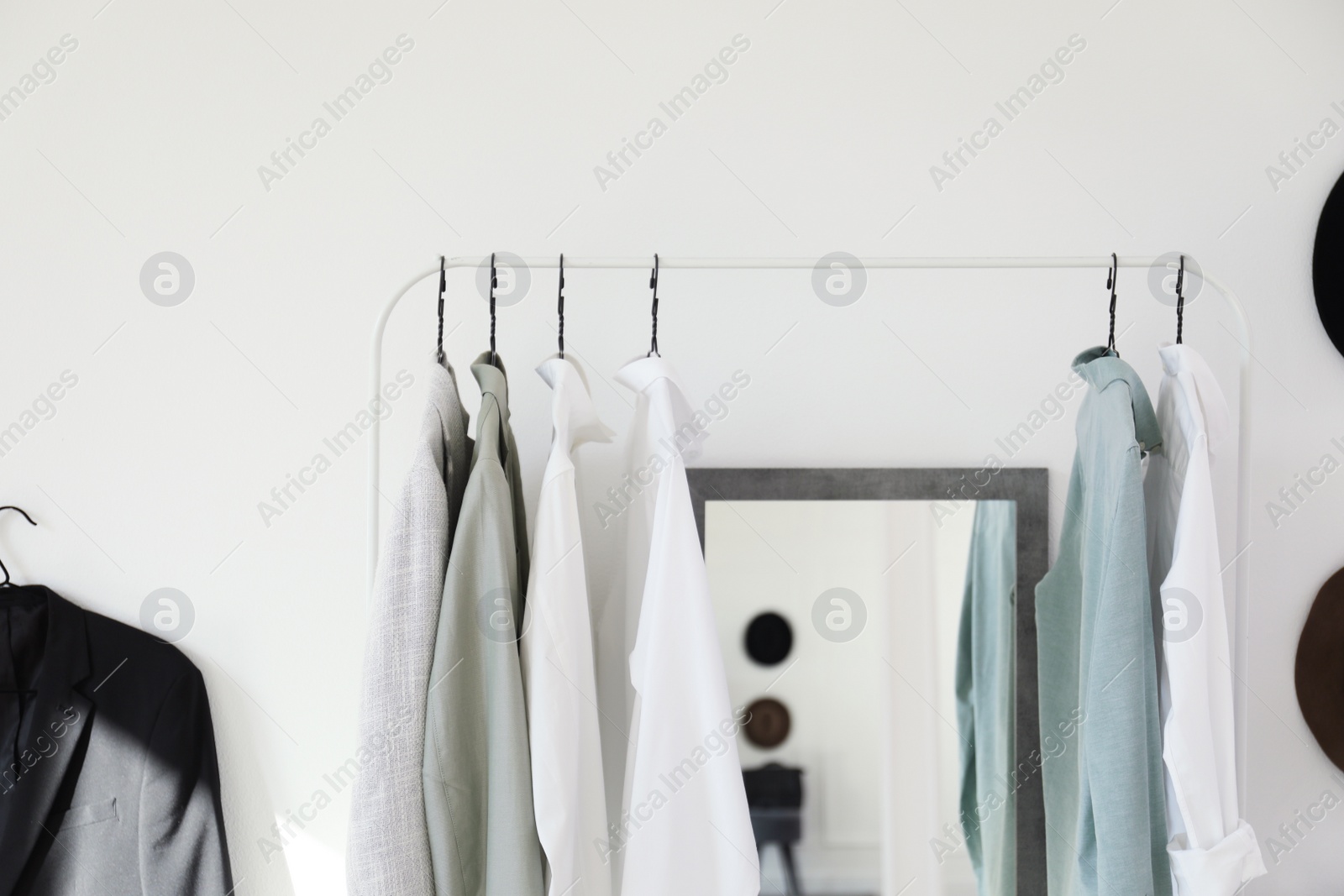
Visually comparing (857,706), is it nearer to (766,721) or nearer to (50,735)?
(766,721)

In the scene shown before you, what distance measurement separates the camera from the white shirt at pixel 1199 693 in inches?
39.2

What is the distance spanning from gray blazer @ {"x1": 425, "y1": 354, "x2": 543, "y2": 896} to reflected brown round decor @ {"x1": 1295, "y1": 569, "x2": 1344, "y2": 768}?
49.3 inches

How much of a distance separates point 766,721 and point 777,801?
0.41 feet

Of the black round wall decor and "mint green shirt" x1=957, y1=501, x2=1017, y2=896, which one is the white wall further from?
"mint green shirt" x1=957, y1=501, x2=1017, y2=896

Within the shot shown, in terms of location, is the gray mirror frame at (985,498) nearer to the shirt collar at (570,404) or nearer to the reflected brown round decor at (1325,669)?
the shirt collar at (570,404)

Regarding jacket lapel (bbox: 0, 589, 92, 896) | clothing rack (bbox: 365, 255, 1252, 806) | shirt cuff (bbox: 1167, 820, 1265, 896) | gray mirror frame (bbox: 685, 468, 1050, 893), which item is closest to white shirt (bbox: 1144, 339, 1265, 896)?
shirt cuff (bbox: 1167, 820, 1265, 896)

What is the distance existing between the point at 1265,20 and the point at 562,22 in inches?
45.6

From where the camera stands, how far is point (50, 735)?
4.44 feet

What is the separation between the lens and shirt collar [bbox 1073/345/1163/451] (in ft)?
3.62

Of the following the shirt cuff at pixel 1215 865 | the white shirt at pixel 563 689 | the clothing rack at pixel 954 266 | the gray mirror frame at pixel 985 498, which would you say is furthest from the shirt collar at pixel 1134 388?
the white shirt at pixel 563 689

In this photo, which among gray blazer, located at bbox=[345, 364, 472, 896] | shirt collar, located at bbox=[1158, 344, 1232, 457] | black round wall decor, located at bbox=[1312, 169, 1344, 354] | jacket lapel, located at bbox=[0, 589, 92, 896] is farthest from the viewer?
black round wall decor, located at bbox=[1312, 169, 1344, 354]

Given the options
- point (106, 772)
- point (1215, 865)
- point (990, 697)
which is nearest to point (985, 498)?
point (990, 697)

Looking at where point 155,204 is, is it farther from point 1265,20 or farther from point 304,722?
point 1265,20

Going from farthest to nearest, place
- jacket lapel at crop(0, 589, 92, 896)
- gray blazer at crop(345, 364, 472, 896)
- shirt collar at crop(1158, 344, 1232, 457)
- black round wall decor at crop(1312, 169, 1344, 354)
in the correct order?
black round wall decor at crop(1312, 169, 1344, 354), jacket lapel at crop(0, 589, 92, 896), shirt collar at crop(1158, 344, 1232, 457), gray blazer at crop(345, 364, 472, 896)
